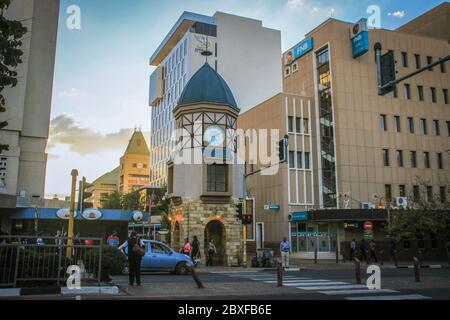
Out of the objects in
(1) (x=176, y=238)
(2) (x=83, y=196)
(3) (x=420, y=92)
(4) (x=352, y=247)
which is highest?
(3) (x=420, y=92)

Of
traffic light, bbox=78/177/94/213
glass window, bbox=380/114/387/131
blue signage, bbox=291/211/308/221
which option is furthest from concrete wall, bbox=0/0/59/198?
glass window, bbox=380/114/387/131

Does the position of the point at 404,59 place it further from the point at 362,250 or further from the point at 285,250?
the point at 285,250

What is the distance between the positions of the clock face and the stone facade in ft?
12.2

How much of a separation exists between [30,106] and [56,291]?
3436 cm

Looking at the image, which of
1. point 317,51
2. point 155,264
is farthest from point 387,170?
point 155,264

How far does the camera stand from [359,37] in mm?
40375

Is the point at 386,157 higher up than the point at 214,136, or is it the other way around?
the point at 386,157

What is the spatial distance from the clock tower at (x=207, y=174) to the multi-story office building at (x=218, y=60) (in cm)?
4733

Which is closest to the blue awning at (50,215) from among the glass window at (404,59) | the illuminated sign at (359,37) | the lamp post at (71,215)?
the lamp post at (71,215)

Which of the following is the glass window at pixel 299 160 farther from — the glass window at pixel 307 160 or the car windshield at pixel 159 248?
the car windshield at pixel 159 248

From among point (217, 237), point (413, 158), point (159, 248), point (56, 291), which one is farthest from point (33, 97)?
point (413, 158)
